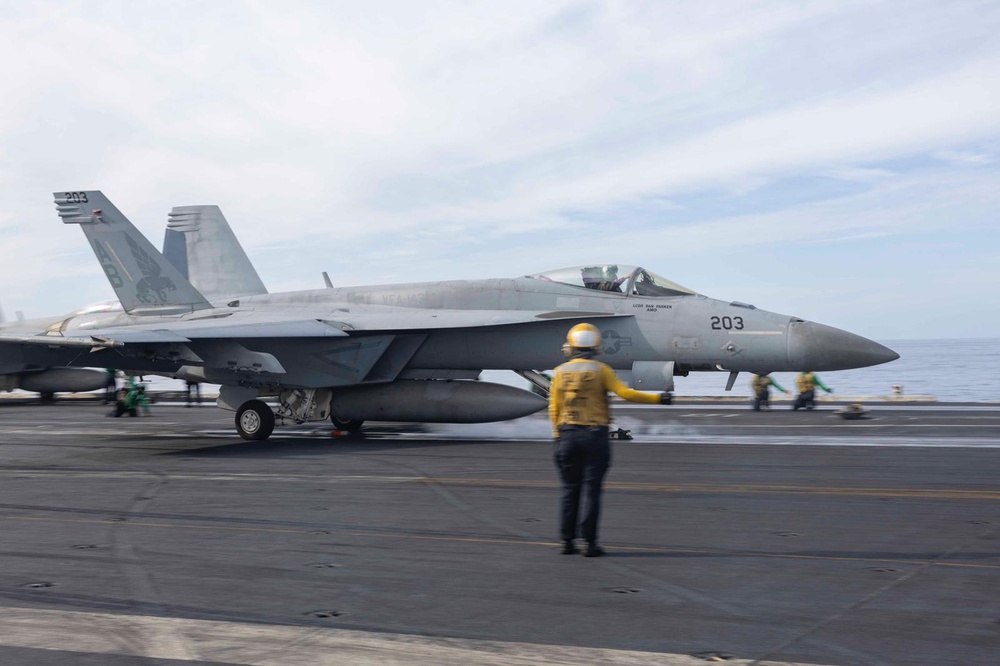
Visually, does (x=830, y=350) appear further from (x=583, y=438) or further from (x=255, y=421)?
(x=255, y=421)

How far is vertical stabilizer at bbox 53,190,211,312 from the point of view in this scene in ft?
64.7

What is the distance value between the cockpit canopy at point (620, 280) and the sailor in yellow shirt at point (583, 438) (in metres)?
9.57

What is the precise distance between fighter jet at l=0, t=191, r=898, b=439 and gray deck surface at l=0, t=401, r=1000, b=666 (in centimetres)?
237

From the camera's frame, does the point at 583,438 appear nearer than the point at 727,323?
Yes

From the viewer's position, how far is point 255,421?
18.5m

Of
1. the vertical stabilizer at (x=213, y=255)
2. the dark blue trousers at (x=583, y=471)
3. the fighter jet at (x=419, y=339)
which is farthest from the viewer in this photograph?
the vertical stabilizer at (x=213, y=255)

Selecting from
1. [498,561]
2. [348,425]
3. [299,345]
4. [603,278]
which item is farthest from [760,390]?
[498,561]

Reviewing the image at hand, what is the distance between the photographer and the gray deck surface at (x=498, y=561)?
4.96 meters

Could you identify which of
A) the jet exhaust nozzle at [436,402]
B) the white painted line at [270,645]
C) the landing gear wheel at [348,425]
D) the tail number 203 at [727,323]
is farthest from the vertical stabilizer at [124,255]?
the white painted line at [270,645]

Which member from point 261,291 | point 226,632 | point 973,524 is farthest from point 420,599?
point 261,291

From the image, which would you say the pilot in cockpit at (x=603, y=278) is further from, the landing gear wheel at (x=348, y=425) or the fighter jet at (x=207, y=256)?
the fighter jet at (x=207, y=256)

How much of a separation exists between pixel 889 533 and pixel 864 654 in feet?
11.2

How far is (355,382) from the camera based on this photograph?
17703mm

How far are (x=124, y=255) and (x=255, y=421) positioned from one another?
5.02 meters
